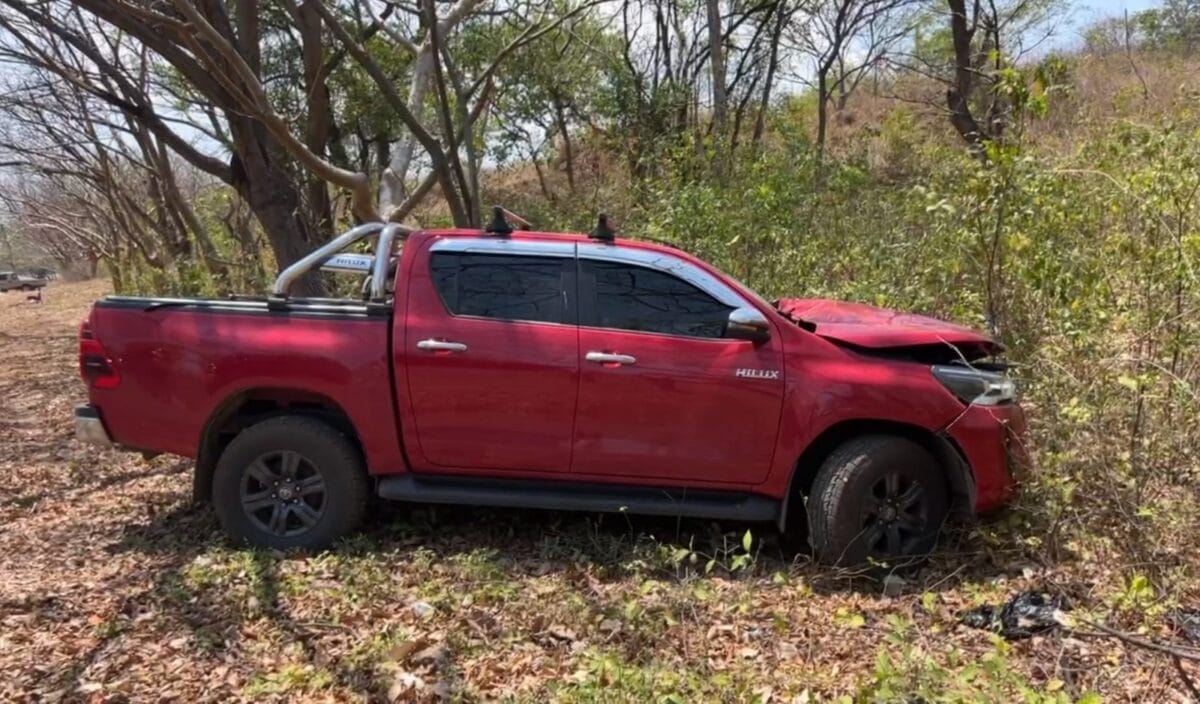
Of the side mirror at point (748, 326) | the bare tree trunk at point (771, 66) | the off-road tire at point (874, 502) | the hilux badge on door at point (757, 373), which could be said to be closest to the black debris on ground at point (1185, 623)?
the off-road tire at point (874, 502)

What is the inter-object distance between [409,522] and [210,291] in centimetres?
1074

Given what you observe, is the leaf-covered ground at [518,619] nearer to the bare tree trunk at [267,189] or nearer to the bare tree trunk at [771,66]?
the bare tree trunk at [267,189]

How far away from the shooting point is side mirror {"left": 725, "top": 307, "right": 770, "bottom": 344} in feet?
14.1

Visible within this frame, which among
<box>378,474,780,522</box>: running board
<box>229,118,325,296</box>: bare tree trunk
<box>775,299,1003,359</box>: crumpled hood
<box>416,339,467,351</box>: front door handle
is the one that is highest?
<box>229,118,325,296</box>: bare tree trunk

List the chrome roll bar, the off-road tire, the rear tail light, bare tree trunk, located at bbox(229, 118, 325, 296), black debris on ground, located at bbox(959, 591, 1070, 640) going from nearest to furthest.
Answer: black debris on ground, located at bbox(959, 591, 1070, 640)
the off-road tire
the rear tail light
the chrome roll bar
bare tree trunk, located at bbox(229, 118, 325, 296)

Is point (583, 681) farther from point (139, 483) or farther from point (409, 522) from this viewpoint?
point (139, 483)

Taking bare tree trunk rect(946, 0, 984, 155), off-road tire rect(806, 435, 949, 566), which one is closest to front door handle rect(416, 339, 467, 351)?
off-road tire rect(806, 435, 949, 566)

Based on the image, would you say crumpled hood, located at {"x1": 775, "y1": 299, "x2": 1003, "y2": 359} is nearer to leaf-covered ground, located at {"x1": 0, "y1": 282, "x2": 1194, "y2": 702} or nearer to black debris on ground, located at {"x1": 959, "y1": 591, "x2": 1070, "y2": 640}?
leaf-covered ground, located at {"x1": 0, "y1": 282, "x2": 1194, "y2": 702}

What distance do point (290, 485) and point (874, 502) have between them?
300 centimetres

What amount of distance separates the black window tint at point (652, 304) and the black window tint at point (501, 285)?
0.22m

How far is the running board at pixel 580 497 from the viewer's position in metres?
4.41

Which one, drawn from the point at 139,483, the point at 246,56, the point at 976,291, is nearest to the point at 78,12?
the point at 246,56

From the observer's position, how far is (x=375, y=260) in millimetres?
4781

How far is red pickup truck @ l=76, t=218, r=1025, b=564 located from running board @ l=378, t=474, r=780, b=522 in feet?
0.04
